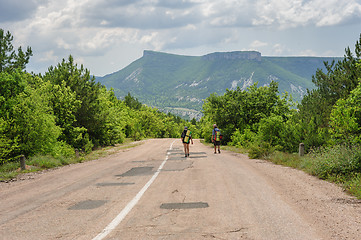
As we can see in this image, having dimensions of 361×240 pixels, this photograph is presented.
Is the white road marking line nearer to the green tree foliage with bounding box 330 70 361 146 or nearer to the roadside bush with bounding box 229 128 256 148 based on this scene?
the green tree foliage with bounding box 330 70 361 146

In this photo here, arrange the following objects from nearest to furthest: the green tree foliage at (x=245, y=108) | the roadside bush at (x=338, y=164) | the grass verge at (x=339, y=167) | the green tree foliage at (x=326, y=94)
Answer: the grass verge at (x=339, y=167)
the roadside bush at (x=338, y=164)
the green tree foliage at (x=326, y=94)
the green tree foliage at (x=245, y=108)

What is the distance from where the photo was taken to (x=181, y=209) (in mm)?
6539

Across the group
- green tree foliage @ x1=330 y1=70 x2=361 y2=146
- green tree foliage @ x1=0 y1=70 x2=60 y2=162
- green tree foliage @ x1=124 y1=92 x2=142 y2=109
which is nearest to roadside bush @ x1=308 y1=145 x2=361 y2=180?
green tree foliage @ x1=330 y1=70 x2=361 y2=146

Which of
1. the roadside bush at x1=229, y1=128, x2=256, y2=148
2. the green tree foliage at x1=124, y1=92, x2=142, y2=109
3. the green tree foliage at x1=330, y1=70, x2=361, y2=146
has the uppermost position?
the green tree foliage at x1=124, y1=92, x2=142, y2=109

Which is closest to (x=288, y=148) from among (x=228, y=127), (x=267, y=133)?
(x=267, y=133)

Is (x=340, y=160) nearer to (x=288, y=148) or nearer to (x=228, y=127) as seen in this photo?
(x=288, y=148)

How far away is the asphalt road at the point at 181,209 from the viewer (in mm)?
5137

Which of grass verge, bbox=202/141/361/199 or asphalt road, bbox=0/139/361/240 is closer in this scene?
asphalt road, bbox=0/139/361/240

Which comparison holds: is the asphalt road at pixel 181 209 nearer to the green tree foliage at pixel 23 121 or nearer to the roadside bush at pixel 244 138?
the green tree foliage at pixel 23 121

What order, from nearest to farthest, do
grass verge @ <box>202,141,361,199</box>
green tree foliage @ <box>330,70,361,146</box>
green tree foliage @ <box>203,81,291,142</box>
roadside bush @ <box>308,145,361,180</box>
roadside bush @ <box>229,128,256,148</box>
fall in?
grass verge @ <box>202,141,361,199</box> → roadside bush @ <box>308,145,361,180</box> → green tree foliage @ <box>330,70,361,146</box> → roadside bush @ <box>229,128,256,148</box> → green tree foliage @ <box>203,81,291,142</box>

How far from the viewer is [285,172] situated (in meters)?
12.4

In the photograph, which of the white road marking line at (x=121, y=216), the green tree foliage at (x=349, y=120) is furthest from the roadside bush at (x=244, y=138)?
the white road marking line at (x=121, y=216)

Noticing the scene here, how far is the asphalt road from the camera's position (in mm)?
5137

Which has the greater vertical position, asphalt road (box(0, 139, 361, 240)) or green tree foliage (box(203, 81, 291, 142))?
green tree foliage (box(203, 81, 291, 142))
